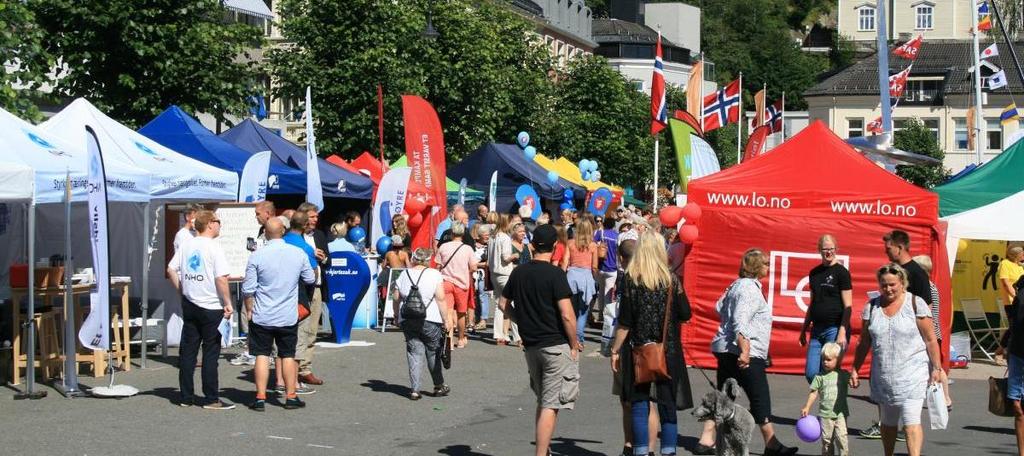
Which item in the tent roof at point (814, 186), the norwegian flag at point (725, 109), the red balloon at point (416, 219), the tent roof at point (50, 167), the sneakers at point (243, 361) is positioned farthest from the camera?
the norwegian flag at point (725, 109)

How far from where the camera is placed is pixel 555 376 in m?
9.41

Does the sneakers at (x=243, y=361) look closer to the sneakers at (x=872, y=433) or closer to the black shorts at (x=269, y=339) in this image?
the black shorts at (x=269, y=339)

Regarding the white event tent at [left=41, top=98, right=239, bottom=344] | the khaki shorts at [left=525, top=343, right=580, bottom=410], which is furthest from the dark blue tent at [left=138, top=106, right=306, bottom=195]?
the khaki shorts at [left=525, top=343, right=580, bottom=410]

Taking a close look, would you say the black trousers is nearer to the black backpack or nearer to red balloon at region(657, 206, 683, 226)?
the black backpack

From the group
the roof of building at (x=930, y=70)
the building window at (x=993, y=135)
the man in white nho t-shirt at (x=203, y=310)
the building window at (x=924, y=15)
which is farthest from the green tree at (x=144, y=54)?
the building window at (x=924, y=15)

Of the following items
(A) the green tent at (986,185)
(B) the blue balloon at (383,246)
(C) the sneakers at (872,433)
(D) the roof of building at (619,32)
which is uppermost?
(D) the roof of building at (619,32)

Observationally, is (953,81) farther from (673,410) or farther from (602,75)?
(673,410)

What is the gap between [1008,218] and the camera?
57.7 feet

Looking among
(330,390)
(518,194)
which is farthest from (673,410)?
(518,194)

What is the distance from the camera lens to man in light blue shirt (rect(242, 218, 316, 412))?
39.1 ft

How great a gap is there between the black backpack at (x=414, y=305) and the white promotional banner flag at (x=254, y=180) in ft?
16.9

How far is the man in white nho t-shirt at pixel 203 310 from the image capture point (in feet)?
39.9

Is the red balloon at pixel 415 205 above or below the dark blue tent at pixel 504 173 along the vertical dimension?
below

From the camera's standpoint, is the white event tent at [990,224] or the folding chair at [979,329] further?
the folding chair at [979,329]
